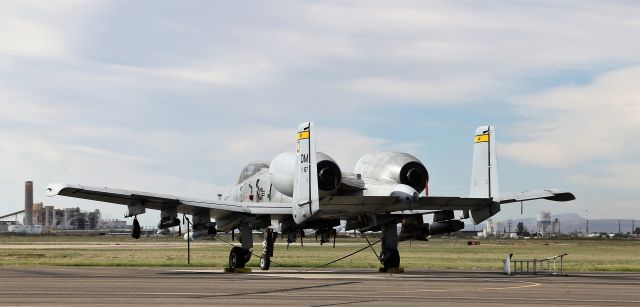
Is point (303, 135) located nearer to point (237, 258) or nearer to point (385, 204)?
point (385, 204)

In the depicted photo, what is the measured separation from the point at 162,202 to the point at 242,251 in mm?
4552

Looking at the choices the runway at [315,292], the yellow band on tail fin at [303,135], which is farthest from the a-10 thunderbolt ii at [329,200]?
the runway at [315,292]

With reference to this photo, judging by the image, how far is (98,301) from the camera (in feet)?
65.0

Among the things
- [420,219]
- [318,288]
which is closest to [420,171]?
[420,219]

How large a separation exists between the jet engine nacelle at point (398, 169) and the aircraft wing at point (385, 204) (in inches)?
70.7

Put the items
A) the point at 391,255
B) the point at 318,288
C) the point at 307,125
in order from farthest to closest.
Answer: the point at 391,255 < the point at 307,125 < the point at 318,288

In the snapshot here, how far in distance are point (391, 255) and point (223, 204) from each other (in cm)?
715

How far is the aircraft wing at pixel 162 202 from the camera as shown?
31516 millimetres

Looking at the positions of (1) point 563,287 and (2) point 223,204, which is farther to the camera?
(2) point 223,204

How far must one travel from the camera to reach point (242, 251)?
121ft

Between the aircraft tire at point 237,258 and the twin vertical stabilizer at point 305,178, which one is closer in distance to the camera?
the twin vertical stabilizer at point 305,178

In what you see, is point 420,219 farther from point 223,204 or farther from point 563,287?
point 563,287

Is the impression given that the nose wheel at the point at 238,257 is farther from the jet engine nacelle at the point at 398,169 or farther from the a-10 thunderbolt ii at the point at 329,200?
the jet engine nacelle at the point at 398,169

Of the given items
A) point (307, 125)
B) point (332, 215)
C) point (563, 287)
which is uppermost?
point (307, 125)
